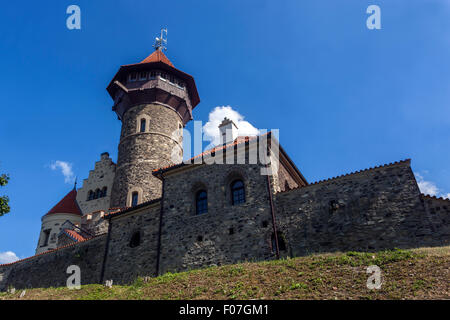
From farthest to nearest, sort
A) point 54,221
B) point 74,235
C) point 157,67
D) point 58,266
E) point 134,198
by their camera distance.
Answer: point 157,67
point 54,221
point 134,198
point 74,235
point 58,266

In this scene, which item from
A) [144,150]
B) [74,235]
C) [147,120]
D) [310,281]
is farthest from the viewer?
[147,120]

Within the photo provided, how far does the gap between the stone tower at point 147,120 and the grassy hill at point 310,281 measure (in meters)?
10.1

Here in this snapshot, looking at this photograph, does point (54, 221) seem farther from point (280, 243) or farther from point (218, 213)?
point (280, 243)

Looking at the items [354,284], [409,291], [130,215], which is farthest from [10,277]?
[409,291]

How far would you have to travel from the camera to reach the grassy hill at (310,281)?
29.9 feet

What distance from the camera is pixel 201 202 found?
56.6 ft

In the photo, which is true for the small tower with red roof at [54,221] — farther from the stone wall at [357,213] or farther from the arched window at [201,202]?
the stone wall at [357,213]

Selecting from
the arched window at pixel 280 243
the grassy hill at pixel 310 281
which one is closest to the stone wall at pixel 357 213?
the arched window at pixel 280 243

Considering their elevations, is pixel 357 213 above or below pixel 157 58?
below

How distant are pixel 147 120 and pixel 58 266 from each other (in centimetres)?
1155

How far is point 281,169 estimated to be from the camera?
17.5 m

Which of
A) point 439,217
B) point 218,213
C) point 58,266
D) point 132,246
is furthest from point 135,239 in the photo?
point 439,217

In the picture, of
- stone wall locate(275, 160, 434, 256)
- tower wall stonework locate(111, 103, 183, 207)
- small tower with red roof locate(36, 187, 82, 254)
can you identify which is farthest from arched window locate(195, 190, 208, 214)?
small tower with red roof locate(36, 187, 82, 254)

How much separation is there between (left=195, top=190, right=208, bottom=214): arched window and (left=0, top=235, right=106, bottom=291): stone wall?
253 inches
